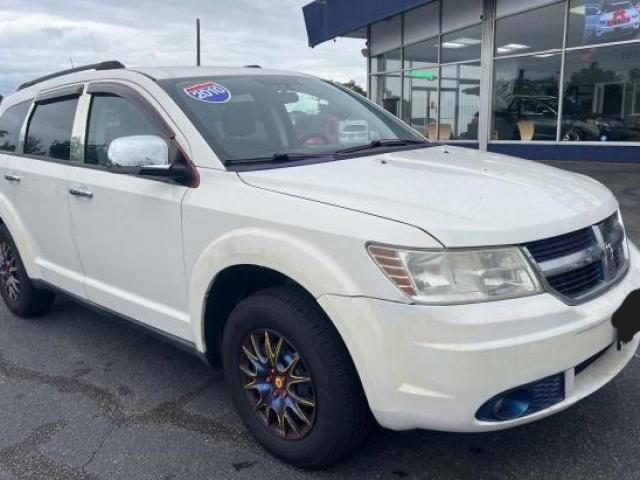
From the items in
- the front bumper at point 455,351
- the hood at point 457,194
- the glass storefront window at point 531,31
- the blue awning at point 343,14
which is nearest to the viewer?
the front bumper at point 455,351

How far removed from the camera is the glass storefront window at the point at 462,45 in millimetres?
14867

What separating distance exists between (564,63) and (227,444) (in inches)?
490

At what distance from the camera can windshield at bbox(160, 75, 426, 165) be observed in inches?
120

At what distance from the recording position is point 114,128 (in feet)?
11.5

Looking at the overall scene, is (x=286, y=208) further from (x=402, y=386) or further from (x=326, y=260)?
(x=402, y=386)

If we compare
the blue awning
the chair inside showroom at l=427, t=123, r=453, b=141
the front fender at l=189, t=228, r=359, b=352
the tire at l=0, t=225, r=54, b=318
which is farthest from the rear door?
the chair inside showroom at l=427, t=123, r=453, b=141

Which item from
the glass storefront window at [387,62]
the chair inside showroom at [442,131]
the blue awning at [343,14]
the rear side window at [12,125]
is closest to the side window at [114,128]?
the rear side window at [12,125]

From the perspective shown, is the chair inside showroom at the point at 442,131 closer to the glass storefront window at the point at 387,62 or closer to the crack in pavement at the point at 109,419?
the glass storefront window at the point at 387,62

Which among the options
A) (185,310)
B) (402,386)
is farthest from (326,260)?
(185,310)

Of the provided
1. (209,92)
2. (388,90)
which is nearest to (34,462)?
(209,92)

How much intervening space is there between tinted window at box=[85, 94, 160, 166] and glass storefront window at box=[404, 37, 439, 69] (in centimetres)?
1408

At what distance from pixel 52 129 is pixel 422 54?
1431cm

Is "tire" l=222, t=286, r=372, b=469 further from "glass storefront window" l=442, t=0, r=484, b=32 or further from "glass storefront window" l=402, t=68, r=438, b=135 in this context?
"glass storefront window" l=402, t=68, r=438, b=135

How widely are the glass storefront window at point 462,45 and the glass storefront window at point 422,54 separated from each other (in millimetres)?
402
